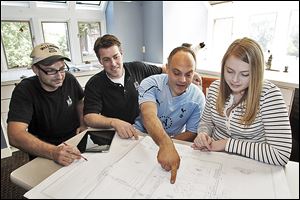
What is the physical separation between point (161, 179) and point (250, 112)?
47cm

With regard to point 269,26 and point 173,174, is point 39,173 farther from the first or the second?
point 269,26

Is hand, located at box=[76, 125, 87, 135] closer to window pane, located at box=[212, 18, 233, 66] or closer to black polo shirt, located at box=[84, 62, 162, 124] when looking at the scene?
black polo shirt, located at box=[84, 62, 162, 124]

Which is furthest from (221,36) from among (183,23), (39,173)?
(39,173)

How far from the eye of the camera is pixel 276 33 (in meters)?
2.65

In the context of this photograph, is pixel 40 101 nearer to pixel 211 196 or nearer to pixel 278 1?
pixel 211 196

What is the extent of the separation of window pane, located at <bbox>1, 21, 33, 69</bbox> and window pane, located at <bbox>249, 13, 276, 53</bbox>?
9.91ft

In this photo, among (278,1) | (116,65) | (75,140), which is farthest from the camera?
(278,1)

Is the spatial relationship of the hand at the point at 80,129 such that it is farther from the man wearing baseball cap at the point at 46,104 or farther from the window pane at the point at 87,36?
the window pane at the point at 87,36

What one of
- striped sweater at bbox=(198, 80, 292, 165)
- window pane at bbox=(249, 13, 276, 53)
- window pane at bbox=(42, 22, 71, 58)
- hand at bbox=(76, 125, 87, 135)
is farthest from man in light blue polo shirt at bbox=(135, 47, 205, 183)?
window pane at bbox=(42, 22, 71, 58)

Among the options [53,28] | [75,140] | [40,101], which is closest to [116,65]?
[40,101]

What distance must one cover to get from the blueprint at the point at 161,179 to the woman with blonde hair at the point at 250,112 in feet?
0.15

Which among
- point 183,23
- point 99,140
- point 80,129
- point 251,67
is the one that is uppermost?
point 183,23

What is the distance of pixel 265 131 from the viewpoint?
845 mm

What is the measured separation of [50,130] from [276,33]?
8.86ft
